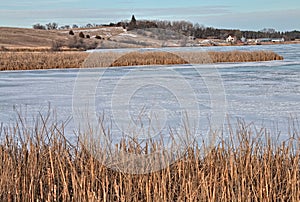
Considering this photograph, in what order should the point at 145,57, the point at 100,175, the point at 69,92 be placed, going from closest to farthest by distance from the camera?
the point at 100,175 → the point at 69,92 → the point at 145,57

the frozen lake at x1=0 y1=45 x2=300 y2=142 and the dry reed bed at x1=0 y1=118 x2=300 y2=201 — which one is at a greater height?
the dry reed bed at x1=0 y1=118 x2=300 y2=201

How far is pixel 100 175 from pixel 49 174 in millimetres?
390

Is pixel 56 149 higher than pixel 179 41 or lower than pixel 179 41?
lower

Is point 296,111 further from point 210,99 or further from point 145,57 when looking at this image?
point 145,57

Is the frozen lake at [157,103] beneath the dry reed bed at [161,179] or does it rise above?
beneath

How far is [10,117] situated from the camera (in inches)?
239

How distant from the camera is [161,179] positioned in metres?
3.29

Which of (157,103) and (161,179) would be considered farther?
(157,103)

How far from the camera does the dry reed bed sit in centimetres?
296

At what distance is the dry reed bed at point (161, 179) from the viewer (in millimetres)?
2963

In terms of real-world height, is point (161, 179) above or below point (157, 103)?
above

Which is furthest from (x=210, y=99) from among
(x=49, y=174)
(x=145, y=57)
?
(x=145, y=57)

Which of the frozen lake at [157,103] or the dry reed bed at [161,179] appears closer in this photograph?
the dry reed bed at [161,179]

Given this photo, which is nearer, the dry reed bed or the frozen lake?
the dry reed bed
